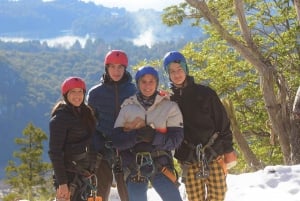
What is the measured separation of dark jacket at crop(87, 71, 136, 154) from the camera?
4.91m

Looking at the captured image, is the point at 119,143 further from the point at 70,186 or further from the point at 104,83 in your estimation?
the point at 104,83

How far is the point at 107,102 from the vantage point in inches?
195

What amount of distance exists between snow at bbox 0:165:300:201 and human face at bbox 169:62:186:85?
3.00m

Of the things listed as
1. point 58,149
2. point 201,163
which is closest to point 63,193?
point 58,149

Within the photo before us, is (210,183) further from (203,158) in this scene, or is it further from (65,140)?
(65,140)

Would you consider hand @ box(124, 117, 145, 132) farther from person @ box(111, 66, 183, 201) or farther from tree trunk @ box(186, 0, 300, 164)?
tree trunk @ box(186, 0, 300, 164)

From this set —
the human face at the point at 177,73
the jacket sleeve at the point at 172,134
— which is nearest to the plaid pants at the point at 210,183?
the jacket sleeve at the point at 172,134

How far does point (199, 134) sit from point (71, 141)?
1.37 meters

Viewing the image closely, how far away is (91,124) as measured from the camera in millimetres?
4570

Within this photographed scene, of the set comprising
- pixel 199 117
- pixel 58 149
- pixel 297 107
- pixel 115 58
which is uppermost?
pixel 115 58

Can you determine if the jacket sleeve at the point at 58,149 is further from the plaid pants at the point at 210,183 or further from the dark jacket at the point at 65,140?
the plaid pants at the point at 210,183

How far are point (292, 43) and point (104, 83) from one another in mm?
12127

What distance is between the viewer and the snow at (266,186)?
22.0 ft

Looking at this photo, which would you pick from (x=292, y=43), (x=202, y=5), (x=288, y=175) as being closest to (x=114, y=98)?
(x=288, y=175)
